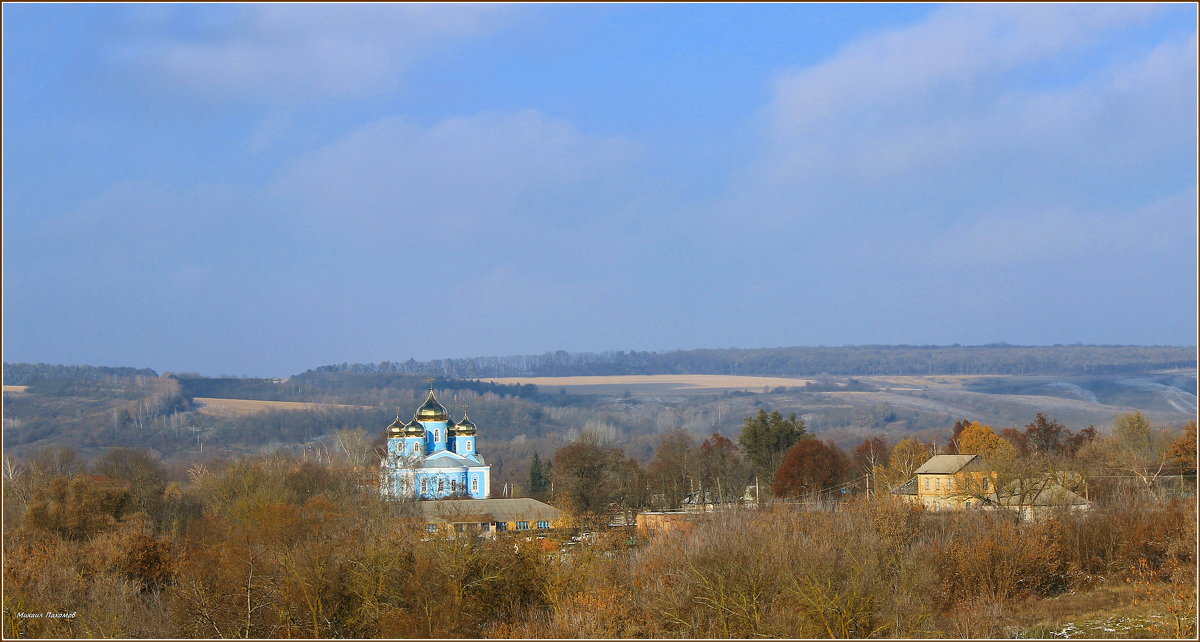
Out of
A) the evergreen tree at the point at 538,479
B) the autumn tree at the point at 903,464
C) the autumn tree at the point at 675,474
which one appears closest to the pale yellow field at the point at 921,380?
the autumn tree at the point at 675,474

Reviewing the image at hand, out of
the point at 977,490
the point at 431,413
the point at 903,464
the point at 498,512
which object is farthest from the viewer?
the point at 431,413

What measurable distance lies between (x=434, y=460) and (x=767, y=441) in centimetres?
1705

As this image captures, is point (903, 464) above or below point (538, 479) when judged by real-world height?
above

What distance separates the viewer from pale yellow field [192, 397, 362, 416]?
424 feet

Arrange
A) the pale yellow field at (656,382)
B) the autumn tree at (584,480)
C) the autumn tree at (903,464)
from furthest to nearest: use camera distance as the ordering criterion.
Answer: the pale yellow field at (656,382), the autumn tree at (584,480), the autumn tree at (903,464)

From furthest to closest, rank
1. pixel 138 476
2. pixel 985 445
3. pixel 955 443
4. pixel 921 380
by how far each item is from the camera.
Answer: pixel 921 380 < pixel 955 443 < pixel 985 445 < pixel 138 476

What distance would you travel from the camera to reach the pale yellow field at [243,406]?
12912 cm

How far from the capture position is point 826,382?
182625mm

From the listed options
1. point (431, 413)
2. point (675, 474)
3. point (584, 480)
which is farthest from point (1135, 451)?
point (431, 413)

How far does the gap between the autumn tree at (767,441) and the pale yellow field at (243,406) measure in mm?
77640

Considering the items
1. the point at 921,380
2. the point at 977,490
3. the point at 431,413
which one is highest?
the point at 431,413

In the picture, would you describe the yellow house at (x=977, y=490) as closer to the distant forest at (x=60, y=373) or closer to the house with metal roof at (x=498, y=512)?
the house with metal roof at (x=498, y=512)

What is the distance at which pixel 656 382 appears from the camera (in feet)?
625

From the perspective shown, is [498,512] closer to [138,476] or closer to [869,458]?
[138,476]
